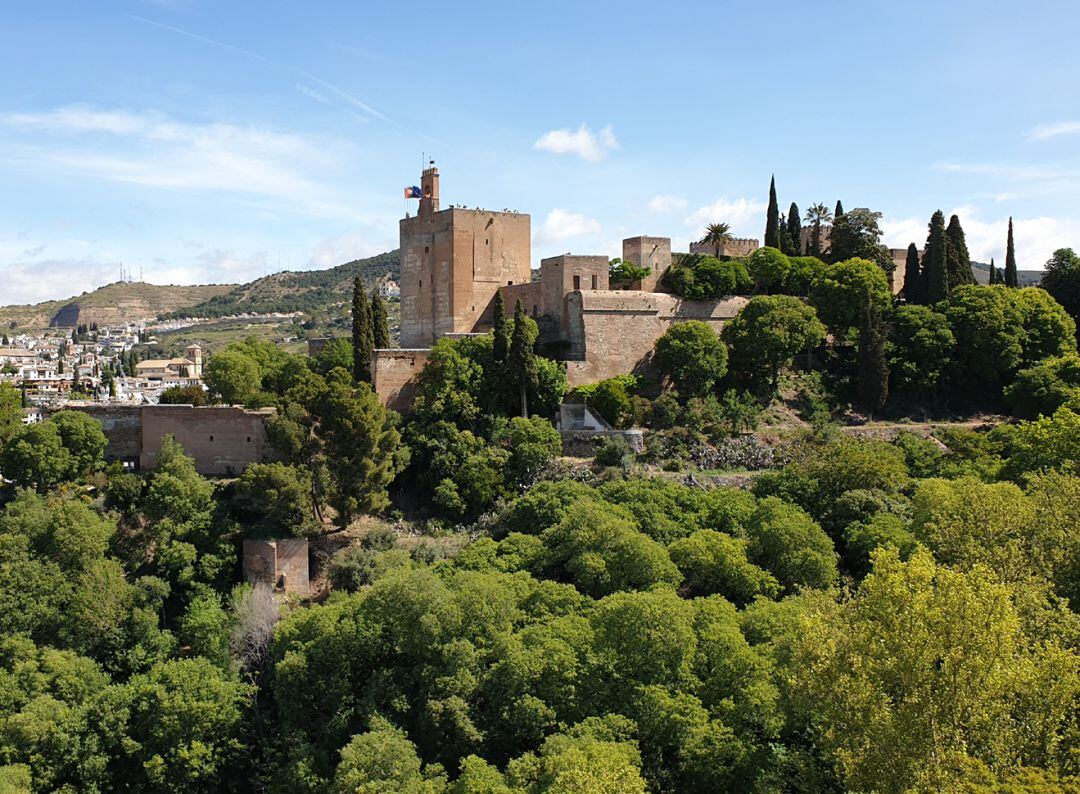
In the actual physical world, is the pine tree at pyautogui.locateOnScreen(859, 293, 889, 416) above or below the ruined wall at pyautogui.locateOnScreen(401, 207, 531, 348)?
below

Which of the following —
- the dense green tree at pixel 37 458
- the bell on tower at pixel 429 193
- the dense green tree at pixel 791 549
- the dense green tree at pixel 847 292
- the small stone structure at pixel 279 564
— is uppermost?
the bell on tower at pixel 429 193

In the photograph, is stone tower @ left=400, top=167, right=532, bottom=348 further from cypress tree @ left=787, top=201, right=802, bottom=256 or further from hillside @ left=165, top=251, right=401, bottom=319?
hillside @ left=165, top=251, right=401, bottom=319

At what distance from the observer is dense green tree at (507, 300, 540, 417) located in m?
32.4

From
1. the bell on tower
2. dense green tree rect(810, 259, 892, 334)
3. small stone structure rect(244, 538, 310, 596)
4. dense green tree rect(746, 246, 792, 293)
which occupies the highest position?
the bell on tower

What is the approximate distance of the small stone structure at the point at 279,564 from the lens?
27.3 m

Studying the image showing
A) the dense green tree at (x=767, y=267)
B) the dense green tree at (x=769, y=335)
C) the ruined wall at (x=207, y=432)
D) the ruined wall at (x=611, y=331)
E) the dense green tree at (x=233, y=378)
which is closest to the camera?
the ruined wall at (x=207, y=432)

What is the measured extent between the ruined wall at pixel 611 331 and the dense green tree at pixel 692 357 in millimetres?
1566

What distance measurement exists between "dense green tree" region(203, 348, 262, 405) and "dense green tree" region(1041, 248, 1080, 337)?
33.8m

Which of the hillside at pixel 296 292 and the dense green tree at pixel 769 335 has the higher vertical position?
the hillside at pixel 296 292

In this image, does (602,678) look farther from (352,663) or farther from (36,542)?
(36,542)

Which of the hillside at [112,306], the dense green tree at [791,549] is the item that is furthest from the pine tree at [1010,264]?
the hillside at [112,306]

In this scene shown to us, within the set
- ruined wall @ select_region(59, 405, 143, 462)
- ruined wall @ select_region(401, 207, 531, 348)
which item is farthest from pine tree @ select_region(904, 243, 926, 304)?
ruined wall @ select_region(59, 405, 143, 462)

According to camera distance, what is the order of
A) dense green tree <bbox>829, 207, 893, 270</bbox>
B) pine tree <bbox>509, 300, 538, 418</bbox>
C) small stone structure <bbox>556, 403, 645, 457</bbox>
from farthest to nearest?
1. dense green tree <bbox>829, 207, 893, 270</bbox>
2. pine tree <bbox>509, 300, 538, 418</bbox>
3. small stone structure <bbox>556, 403, 645, 457</bbox>

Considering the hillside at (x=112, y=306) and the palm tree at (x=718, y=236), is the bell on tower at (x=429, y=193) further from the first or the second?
the hillside at (x=112, y=306)
